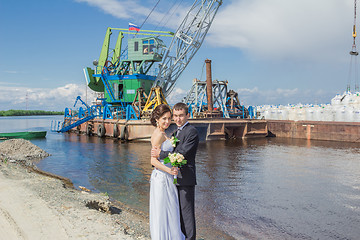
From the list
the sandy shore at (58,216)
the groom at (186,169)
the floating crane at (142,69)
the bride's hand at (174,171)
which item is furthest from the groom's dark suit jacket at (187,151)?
the floating crane at (142,69)

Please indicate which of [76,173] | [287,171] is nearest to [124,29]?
[76,173]

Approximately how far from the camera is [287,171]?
14250 millimetres

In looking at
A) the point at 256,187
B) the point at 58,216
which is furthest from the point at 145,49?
the point at 58,216

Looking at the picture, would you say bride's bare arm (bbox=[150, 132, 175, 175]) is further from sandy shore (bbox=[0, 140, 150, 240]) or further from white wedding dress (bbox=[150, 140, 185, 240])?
sandy shore (bbox=[0, 140, 150, 240])

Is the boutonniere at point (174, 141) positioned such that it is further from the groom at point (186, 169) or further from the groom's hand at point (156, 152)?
the groom's hand at point (156, 152)

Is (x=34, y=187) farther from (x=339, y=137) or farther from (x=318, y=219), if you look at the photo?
(x=339, y=137)

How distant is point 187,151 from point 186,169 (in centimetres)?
29

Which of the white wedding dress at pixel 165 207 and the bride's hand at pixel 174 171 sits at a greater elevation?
the bride's hand at pixel 174 171

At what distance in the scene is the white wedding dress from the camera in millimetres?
3899

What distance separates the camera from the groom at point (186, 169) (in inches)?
153

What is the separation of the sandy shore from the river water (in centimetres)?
162

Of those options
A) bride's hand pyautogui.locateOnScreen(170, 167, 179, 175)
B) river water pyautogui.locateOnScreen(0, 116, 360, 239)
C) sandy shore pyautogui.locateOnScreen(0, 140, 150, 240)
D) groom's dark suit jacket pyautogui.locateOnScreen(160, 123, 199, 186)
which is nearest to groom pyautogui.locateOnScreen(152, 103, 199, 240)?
groom's dark suit jacket pyautogui.locateOnScreen(160, 123, 199, 186)

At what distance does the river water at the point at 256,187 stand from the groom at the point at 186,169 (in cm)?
275

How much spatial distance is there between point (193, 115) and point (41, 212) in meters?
25.9
